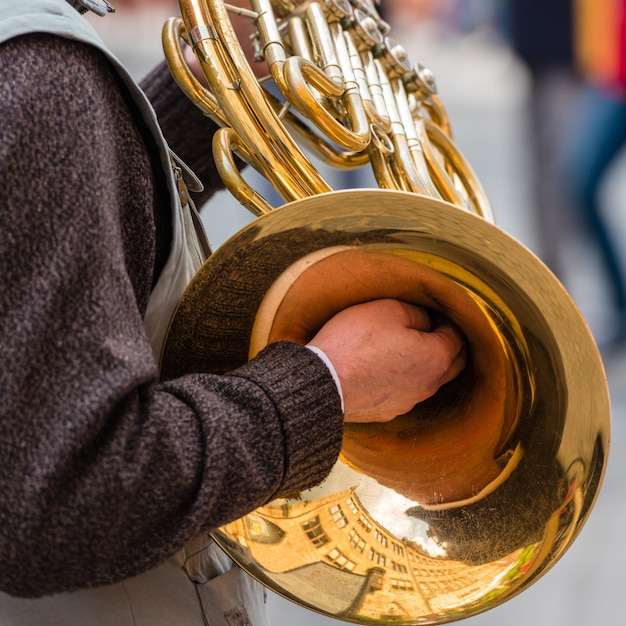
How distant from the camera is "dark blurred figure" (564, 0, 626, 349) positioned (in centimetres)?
295

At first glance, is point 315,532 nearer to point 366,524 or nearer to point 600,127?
point 366,524

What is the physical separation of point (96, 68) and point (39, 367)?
192 millimetres

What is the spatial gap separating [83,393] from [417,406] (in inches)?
15.0

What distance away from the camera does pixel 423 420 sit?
833 mm

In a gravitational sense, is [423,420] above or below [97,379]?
below

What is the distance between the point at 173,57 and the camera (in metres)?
0.82

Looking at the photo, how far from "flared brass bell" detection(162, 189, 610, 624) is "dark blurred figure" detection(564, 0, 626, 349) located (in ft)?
7.57

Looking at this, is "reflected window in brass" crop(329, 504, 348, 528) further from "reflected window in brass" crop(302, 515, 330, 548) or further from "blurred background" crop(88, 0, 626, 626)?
"blurred background" crop(88, 0, 626, 626)

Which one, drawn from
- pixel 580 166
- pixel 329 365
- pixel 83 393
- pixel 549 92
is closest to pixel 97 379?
pixel 83 393

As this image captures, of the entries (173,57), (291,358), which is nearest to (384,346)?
(291,358)

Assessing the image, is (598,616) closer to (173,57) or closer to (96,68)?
(173,57)

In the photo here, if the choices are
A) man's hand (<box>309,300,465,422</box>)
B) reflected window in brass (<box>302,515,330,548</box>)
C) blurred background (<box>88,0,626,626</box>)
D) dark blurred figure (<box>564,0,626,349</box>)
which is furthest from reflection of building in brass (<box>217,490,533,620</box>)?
dark blurred figure (<box>564,0,626,349</box>)

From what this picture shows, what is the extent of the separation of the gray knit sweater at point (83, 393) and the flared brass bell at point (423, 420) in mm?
140

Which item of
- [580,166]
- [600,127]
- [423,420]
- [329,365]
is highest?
[329,365]
